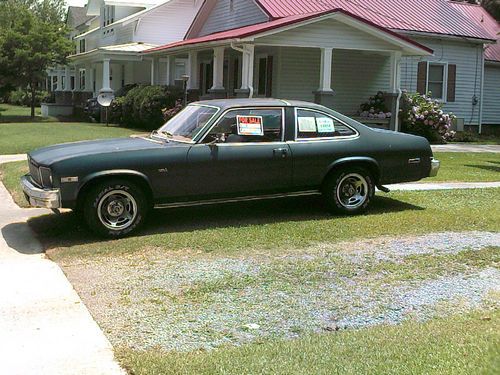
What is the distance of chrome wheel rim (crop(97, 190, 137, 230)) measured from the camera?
715 centimetres

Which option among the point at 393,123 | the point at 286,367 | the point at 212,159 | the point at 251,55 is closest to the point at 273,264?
the point at 212,159

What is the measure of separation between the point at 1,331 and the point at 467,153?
15915mm

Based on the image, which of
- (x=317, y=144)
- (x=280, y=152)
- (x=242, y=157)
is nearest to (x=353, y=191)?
(x=317, y=144)

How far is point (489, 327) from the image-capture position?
447cm

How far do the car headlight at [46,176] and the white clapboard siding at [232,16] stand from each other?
14.7 m

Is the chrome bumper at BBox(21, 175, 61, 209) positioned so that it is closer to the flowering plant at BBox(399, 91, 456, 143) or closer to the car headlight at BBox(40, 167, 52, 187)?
the car headlight at BBox(40, 167, 52, 187)

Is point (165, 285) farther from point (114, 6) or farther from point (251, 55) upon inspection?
point (114, 6)

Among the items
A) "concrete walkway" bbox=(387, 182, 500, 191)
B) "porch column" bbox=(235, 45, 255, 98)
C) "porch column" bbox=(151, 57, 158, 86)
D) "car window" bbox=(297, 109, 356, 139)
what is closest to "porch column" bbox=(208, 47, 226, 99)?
"porch column" bbox=(235, 45, 255, 98)

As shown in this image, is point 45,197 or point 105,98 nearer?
point 45,197

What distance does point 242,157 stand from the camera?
7742 millimetres

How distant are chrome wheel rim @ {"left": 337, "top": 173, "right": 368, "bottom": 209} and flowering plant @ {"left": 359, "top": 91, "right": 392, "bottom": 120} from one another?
12779 millimetres

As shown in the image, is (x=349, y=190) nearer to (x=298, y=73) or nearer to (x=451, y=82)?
(x=298, y=73)

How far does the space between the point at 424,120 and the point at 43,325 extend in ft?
60.0

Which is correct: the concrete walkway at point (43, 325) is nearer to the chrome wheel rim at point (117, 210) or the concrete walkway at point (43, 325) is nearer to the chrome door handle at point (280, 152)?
the chrome wheel rim at point (117, 210)
